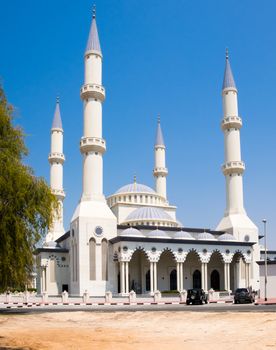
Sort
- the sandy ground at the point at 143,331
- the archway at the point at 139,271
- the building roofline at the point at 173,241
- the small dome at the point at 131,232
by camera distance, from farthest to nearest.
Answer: the archway at the point at 139,271
the small dome at the point at 131,232
the building roofline at the point at 173,241
the sandy ground at the point at 143,331

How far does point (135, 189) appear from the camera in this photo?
76812 millimetres

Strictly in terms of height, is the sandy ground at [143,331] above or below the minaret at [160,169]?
below

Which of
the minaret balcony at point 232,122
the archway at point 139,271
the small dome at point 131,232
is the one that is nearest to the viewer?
the small dome at point 131,232

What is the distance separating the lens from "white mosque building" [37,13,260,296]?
A: 56.0 metres

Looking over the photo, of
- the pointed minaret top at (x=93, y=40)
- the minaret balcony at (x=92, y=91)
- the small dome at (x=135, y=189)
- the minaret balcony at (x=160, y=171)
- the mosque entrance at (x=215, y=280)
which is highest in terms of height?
the pointed minaret top at (x=93, y=40)

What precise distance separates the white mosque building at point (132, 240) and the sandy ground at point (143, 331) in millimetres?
26102

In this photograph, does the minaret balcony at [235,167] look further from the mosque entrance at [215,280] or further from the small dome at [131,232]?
the small dome at [131,232]

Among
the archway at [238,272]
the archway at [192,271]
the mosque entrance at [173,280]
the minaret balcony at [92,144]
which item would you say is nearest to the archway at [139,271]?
the mosque entrance at [173,280]

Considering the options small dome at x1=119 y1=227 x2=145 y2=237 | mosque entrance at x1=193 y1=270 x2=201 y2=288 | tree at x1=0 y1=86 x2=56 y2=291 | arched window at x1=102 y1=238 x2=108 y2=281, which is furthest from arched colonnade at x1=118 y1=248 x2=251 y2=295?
tree at x1=0 y1=86 x2=56 y2=291

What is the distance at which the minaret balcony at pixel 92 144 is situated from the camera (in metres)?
56.9

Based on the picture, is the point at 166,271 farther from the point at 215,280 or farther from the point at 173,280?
the point at 215,280

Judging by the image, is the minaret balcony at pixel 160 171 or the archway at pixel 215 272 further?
the minaret balcony at pixel 160 171

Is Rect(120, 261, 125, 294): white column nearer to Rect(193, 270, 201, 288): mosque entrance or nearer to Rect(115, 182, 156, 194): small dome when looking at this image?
Rect(193, 270, 201, 288): mosque entrance

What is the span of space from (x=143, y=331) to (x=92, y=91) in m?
40.0
